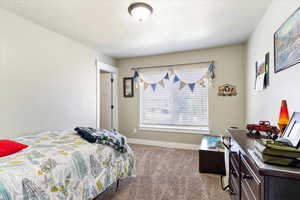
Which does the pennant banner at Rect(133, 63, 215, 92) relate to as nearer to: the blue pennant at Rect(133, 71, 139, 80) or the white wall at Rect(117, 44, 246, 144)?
the blue pennant at Rect(133, 71, 139, 80)

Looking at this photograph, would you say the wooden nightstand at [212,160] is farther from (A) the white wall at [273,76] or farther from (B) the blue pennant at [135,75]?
(B) the blue pennant at [135,75]

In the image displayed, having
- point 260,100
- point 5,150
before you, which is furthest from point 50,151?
point 260,100

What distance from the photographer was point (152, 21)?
2312 mm

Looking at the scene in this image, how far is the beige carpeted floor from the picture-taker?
6.29 ft

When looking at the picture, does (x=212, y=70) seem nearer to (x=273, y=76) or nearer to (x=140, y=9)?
(x=273, y=76)

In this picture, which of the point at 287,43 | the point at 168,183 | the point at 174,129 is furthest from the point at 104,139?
the point at 174,129

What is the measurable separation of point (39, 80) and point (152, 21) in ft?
6.73

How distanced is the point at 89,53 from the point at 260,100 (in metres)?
3.47

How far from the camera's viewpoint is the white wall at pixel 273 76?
4.64ft

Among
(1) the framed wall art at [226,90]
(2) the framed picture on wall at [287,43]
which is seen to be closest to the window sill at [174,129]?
(1) the framed wall art at [226,90]

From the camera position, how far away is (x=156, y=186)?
213 cm

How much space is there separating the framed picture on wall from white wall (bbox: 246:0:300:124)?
0.22 feet

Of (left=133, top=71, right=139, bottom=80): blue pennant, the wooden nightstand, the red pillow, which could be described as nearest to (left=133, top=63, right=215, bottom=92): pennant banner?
(left=133, top=71, right=139, bottom=80): blue pennant

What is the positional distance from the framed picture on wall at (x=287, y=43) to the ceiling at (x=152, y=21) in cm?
61
